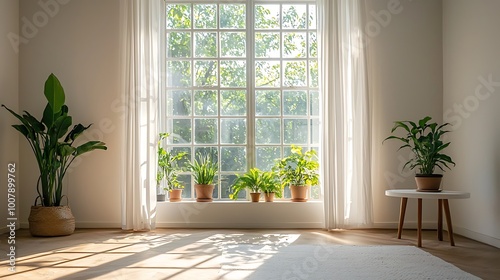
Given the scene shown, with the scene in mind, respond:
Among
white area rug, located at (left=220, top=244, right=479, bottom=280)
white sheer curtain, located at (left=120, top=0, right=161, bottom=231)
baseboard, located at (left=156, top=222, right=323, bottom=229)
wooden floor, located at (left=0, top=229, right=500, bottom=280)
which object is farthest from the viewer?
baseboard, located at (left=156, top=222, right=323, bottom=229)

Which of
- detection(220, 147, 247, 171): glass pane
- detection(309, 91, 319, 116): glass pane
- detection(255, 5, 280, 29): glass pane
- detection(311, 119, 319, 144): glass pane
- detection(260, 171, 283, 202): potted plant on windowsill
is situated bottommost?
detection(260, 171, 283, 202): potted plant on windowsill

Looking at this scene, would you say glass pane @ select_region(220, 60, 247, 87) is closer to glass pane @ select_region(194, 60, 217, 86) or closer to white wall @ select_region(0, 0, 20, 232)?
glass pane @ select_region(194, 60, 217, 86)

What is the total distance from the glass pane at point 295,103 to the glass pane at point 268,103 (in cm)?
8

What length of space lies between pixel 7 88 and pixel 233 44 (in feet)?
7.92

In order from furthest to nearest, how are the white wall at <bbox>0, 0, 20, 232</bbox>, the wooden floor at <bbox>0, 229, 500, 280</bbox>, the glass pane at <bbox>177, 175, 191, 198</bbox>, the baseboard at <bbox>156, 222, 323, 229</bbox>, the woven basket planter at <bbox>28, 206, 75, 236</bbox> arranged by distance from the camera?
the glass pane at <bbox>177, 175, 191, 198</bbox>, the baseboard at <bbox>156, 222, 323, 229</bbox>, the white wall at <bbox>0, 0, 20, 232</bbox>, the woven basket planter at <bbox>28, 206, 75, 236</bbox>, the wooden floor at <bbox>0, 229, 500, 280</bbox>

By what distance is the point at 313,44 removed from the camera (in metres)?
6.59

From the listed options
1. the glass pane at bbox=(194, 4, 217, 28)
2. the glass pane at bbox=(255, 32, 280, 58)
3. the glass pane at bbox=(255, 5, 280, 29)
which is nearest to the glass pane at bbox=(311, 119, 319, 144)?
the glass pane at bbox=(255, 32, 280, 58)

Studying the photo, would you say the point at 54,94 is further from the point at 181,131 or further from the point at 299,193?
the point at 299,193

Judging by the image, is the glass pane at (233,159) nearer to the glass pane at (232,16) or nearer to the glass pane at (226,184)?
the glass pane at (226,184)

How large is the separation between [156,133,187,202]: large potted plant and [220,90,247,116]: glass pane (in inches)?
26.2

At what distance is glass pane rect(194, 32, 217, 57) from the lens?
6578 mm

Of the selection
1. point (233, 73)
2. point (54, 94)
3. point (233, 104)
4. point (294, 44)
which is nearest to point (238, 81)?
point (233, 73)

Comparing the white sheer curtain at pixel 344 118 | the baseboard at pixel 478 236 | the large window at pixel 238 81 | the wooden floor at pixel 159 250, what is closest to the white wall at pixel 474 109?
the baseboard at pixel 478 236

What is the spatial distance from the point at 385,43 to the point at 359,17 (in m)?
0.39
